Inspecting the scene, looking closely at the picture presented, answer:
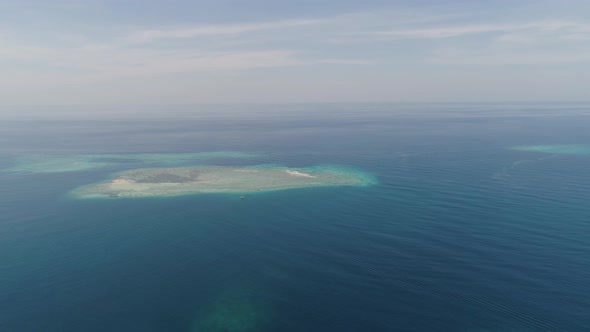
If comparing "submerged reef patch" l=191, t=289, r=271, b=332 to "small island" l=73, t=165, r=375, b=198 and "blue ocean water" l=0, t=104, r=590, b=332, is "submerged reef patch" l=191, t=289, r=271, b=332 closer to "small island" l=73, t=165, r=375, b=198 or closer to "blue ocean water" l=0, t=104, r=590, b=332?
"blue ocean water" l=0, t=104, r=590, b=332

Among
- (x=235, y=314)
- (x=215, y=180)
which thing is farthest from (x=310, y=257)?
(x=215, y=180)

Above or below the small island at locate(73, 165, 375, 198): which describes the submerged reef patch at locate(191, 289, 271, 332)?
below

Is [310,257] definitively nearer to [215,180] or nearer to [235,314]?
[235,314]

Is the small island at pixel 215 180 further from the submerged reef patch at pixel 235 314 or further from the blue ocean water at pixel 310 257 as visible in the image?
the submerged reef patch at pixel 235 314

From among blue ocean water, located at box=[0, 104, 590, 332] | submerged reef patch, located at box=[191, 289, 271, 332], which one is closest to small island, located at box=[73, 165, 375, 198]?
blue ocean water, located at box=[0, 104, 590, 332]

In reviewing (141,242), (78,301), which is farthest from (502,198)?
(78,301)

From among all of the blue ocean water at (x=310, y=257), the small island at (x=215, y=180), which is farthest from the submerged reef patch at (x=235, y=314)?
the small island at (x=215, y=180)

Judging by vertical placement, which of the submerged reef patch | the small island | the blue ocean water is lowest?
the submerged reef patch
